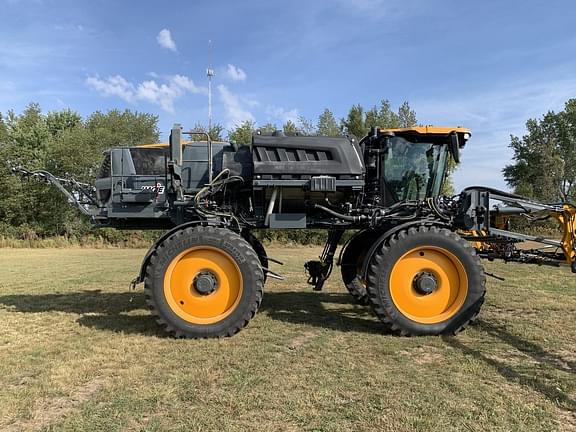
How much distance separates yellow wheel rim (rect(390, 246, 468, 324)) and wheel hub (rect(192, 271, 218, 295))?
2.48 meters

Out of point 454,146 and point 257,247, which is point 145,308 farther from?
point 454,146

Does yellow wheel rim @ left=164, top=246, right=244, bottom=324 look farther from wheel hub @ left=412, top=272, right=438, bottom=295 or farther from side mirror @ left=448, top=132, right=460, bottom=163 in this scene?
side mirror @ left=448, top=132, right=460, bottom=163

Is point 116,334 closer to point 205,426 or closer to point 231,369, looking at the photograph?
point 231,369

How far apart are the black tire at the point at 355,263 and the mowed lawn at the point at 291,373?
32 centimetres

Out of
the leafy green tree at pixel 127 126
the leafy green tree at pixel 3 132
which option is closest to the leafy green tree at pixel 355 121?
the leafy green tree at pixel 127 126

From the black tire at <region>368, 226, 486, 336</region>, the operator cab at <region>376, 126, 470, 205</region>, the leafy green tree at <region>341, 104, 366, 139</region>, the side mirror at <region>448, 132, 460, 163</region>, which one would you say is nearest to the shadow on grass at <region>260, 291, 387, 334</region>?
the black tire at <region>368, 226, 486, 336</region>

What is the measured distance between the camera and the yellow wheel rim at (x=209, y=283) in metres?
6.43

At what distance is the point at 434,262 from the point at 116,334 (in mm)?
4570

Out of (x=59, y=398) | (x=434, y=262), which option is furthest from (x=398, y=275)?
(x=59, y=398)

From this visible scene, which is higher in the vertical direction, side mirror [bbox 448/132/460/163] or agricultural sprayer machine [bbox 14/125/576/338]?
side mirror [bbox 448/132/460/163]

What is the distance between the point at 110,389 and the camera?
4453 mm

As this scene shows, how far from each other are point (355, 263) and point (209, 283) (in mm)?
3199

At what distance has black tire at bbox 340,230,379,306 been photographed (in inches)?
330

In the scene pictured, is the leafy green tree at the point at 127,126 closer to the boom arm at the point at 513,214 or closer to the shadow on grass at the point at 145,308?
the shadow on grass at the point at 145,308
